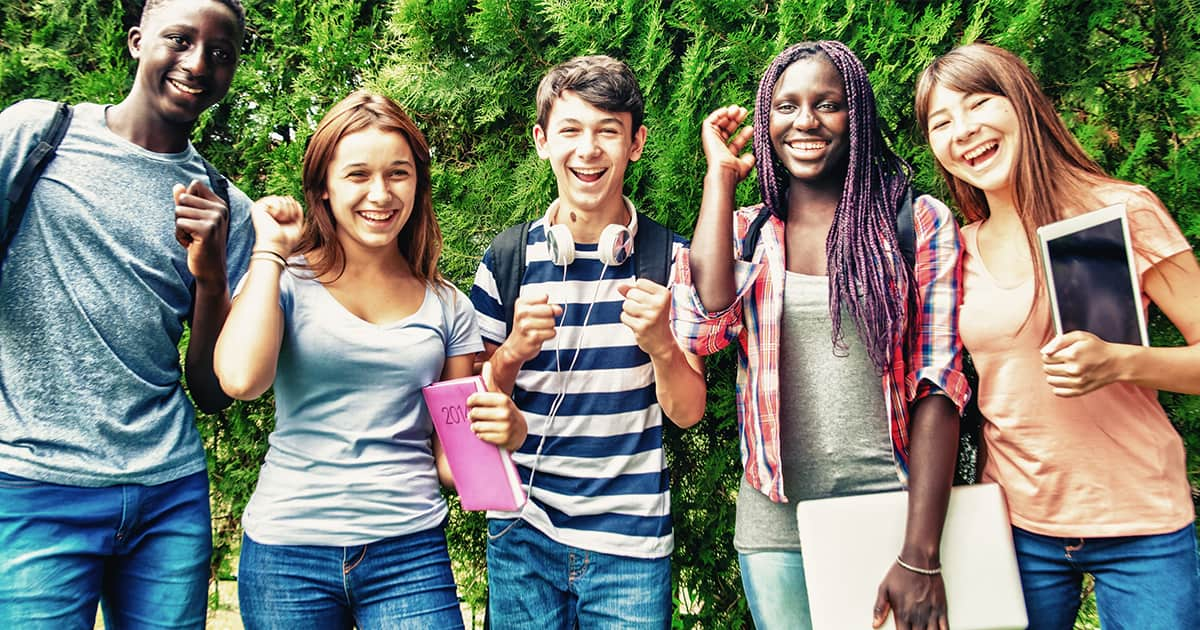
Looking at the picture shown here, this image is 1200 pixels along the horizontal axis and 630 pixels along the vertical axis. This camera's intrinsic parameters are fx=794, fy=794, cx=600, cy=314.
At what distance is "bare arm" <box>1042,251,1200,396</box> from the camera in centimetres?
209

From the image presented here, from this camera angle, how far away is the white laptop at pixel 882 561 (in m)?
2.23

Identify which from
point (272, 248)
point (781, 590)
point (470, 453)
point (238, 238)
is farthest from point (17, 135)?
point (781, 590)

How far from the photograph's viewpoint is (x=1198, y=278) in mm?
2223

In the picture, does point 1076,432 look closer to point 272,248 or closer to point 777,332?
point 777,332

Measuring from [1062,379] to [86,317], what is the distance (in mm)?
2799

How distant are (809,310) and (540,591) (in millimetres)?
1301

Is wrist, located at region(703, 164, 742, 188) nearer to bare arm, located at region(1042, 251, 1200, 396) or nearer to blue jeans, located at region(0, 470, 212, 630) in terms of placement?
bare arm, located at region(1042, 251, 1200, 396)

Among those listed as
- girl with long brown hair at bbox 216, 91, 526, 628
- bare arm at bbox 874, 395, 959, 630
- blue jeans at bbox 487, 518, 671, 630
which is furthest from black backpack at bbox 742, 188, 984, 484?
blue jeans at bbox 487, 518, 671, 630

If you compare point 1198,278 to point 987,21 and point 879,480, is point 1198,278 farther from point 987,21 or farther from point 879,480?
point 987,21

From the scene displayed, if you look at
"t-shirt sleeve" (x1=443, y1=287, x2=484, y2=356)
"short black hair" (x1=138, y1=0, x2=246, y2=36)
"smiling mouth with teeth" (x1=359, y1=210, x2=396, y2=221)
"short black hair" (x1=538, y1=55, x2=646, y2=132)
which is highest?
"short black hair" (x1=138, y1=0, x2=246, y2=36)

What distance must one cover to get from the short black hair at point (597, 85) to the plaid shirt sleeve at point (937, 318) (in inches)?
41.2

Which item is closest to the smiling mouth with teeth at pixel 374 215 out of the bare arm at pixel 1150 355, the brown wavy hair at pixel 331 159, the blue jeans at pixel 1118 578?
the brown wavy hair at pixel 331 159

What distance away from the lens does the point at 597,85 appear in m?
2.71

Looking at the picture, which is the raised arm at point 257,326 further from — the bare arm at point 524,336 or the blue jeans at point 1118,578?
the blue jeans at point 1118,578
